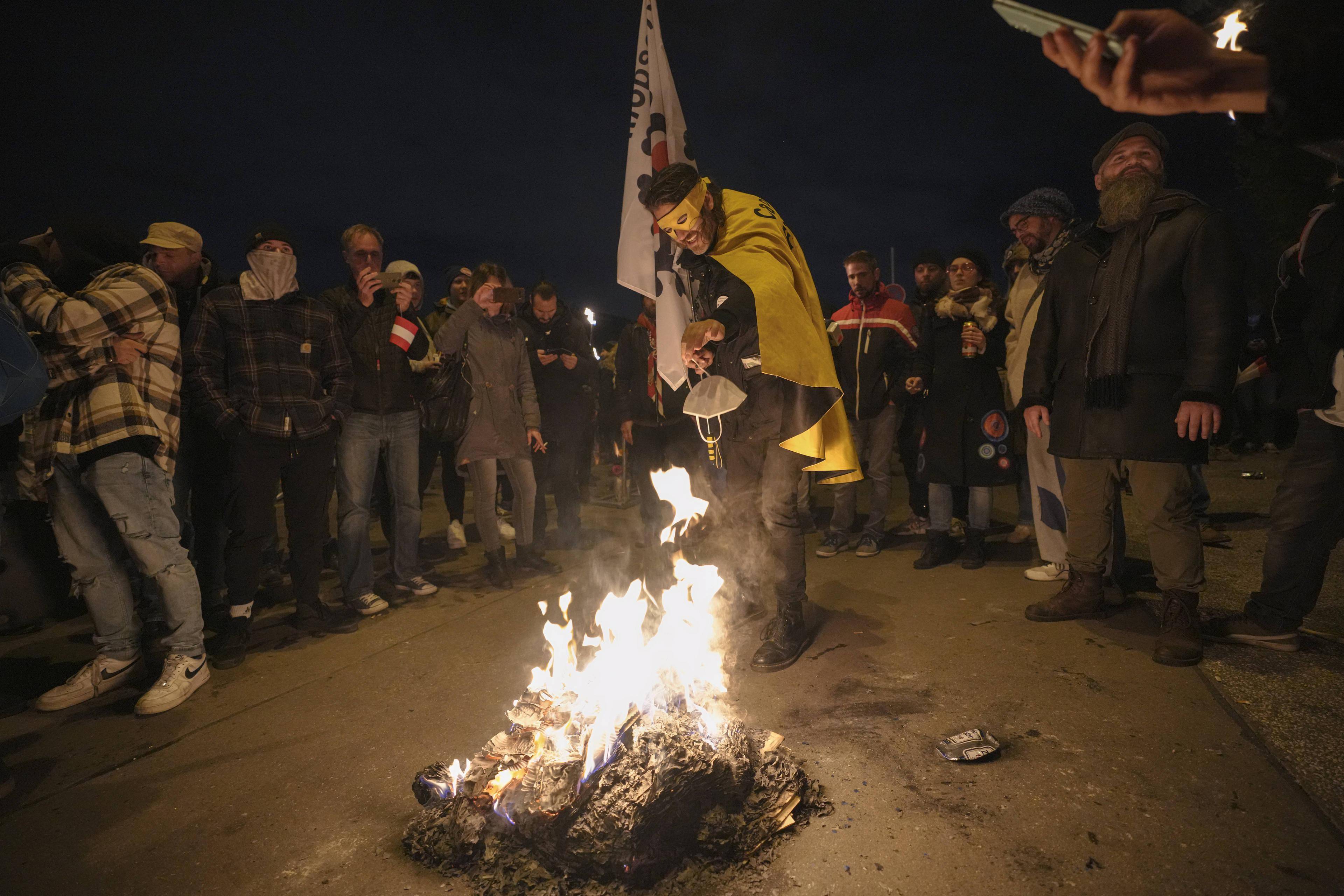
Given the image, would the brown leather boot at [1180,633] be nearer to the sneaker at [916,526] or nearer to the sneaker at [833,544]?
the sneaker at [833,544]

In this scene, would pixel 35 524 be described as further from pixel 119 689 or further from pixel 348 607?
pixel 348 607

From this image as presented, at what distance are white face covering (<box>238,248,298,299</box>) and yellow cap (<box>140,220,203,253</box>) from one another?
33 centimetres

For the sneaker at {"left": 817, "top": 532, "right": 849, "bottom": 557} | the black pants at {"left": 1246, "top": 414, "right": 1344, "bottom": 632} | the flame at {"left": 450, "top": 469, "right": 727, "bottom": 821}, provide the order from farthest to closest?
1. the sneaker at {"left": 817, "top": 532, "right": 849, "bottom": 557}
2. the black pants at {"left": 1246, "top": 414, "right": 1344, "bottom": 632}
3. the flame at {"left": 450, "top": 469, "right": 727, "bottom": 821}

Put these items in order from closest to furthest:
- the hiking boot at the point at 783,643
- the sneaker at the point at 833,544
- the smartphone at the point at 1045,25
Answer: the smartphone at the point at 1045,25 → the hiking boot at the point at 783,643 → the sneaker at the point at 833,544

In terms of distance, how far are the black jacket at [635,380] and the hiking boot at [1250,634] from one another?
4.09 metres

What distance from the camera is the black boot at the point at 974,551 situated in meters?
4.97

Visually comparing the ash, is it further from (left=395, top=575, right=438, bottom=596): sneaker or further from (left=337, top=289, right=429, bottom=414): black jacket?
(left=337, top=289, right=429, bottom=414): black jacket

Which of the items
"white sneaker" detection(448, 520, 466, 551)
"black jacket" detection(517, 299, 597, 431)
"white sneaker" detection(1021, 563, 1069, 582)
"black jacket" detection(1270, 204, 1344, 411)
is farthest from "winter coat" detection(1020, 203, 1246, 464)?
"white sneaker" detection(448, 520, 466, 551)

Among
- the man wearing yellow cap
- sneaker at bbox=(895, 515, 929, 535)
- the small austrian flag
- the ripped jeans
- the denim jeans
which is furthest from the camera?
sneaker at bbox=(895, 515, 929, 535)

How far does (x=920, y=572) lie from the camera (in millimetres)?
4961

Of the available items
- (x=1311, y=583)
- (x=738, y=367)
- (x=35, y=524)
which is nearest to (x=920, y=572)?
(x=1311, y=583)

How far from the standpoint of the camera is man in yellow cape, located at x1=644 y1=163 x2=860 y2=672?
3.22 m

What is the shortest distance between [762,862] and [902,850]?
0.44m

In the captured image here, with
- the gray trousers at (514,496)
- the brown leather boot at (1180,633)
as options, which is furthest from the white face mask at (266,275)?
the brown leather boot at (1180,633)
